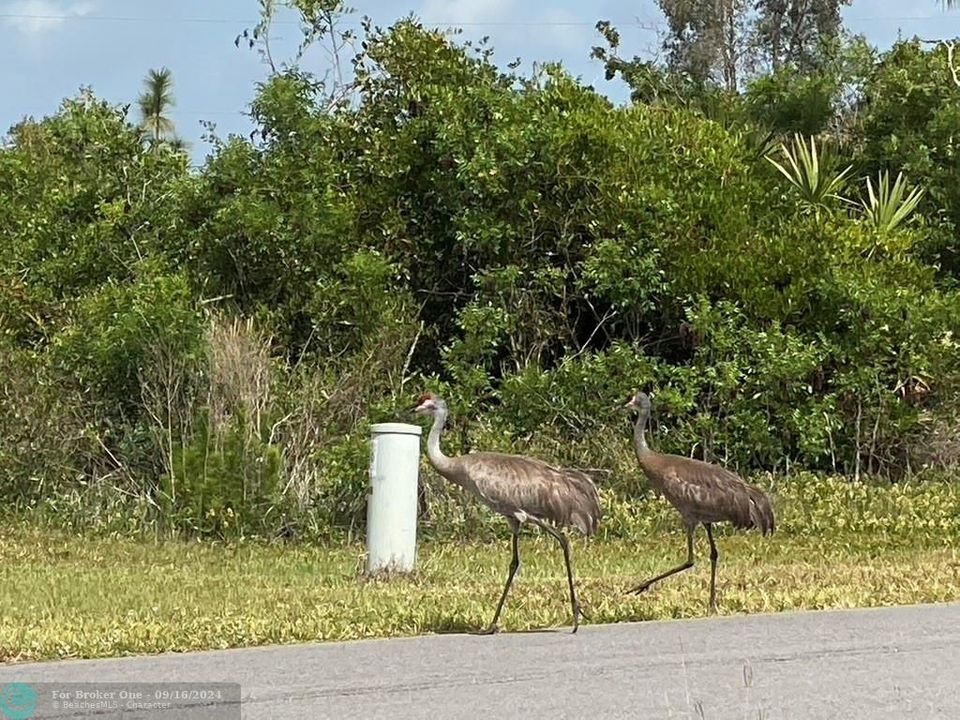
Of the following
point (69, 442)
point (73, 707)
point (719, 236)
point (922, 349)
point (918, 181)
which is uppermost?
point (918, 181)

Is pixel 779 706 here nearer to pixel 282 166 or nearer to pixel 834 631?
pixel 834 631

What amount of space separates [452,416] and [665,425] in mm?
2810

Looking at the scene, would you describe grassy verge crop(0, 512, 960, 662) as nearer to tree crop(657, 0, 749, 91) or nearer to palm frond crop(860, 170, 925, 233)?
palm frond crop(860, 170, 925, 233)

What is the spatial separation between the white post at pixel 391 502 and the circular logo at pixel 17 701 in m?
5.47

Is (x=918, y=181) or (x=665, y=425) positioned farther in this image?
(x=918, y=181)

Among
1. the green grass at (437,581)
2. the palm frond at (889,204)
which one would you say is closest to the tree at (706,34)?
the palm frond at (889,204)

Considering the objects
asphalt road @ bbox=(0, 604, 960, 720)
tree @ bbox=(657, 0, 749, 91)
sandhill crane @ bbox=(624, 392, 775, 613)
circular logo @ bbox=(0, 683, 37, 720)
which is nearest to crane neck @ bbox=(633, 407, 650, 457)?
sandhill crane @ bbox=(624, 392, 775, 613)

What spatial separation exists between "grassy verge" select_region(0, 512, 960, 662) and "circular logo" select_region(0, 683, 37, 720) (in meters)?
1.01

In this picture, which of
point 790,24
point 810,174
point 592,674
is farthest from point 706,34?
point 592,674

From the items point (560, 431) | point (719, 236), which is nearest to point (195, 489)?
point (560, 431)

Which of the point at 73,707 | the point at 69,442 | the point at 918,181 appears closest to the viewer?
the point at 73,707

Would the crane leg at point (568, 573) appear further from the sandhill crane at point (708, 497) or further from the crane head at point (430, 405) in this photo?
the crane head at point (430, 405)

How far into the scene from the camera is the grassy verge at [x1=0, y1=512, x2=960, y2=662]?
9609 mm

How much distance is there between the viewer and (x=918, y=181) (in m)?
23.2
